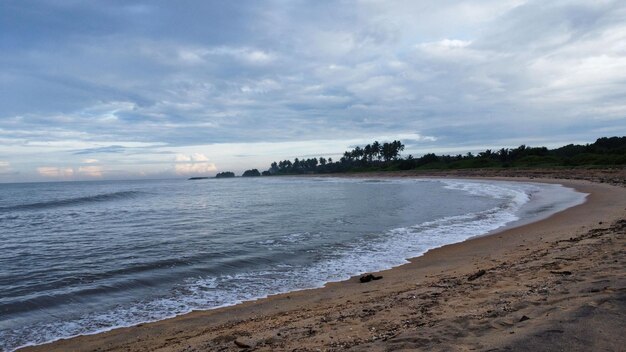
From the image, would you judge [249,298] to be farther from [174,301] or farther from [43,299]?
[43,299]

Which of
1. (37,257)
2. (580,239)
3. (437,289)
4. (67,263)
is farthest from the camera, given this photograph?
(37,257)

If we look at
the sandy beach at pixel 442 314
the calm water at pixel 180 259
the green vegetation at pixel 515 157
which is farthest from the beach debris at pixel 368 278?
the green vegetation at pixel 515 157

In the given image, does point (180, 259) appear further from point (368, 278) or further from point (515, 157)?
point (515, 157)

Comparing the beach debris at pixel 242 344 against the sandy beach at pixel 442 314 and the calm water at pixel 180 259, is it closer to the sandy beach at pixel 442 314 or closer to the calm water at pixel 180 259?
the sandy beach at pixel 442 314

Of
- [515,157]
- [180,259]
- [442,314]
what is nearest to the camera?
[442,314]

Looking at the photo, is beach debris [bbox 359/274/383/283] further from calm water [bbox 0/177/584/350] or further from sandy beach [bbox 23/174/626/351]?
calm water [bbox 0/177/584/350]

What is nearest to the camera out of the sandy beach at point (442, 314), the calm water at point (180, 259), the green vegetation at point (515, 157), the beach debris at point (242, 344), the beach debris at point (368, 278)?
the sandy beach at point (442, 314)

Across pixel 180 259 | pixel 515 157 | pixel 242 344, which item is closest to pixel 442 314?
pixel 242 344

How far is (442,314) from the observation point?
499 centimetres

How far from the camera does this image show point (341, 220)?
19.7 metres

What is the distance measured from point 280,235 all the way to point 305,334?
10.6 metres

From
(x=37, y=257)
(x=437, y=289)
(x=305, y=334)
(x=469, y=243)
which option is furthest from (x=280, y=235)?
(x=305, y=334)

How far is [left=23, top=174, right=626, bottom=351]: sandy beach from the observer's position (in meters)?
3.84

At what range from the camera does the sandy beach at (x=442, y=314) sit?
3844 millimetres
